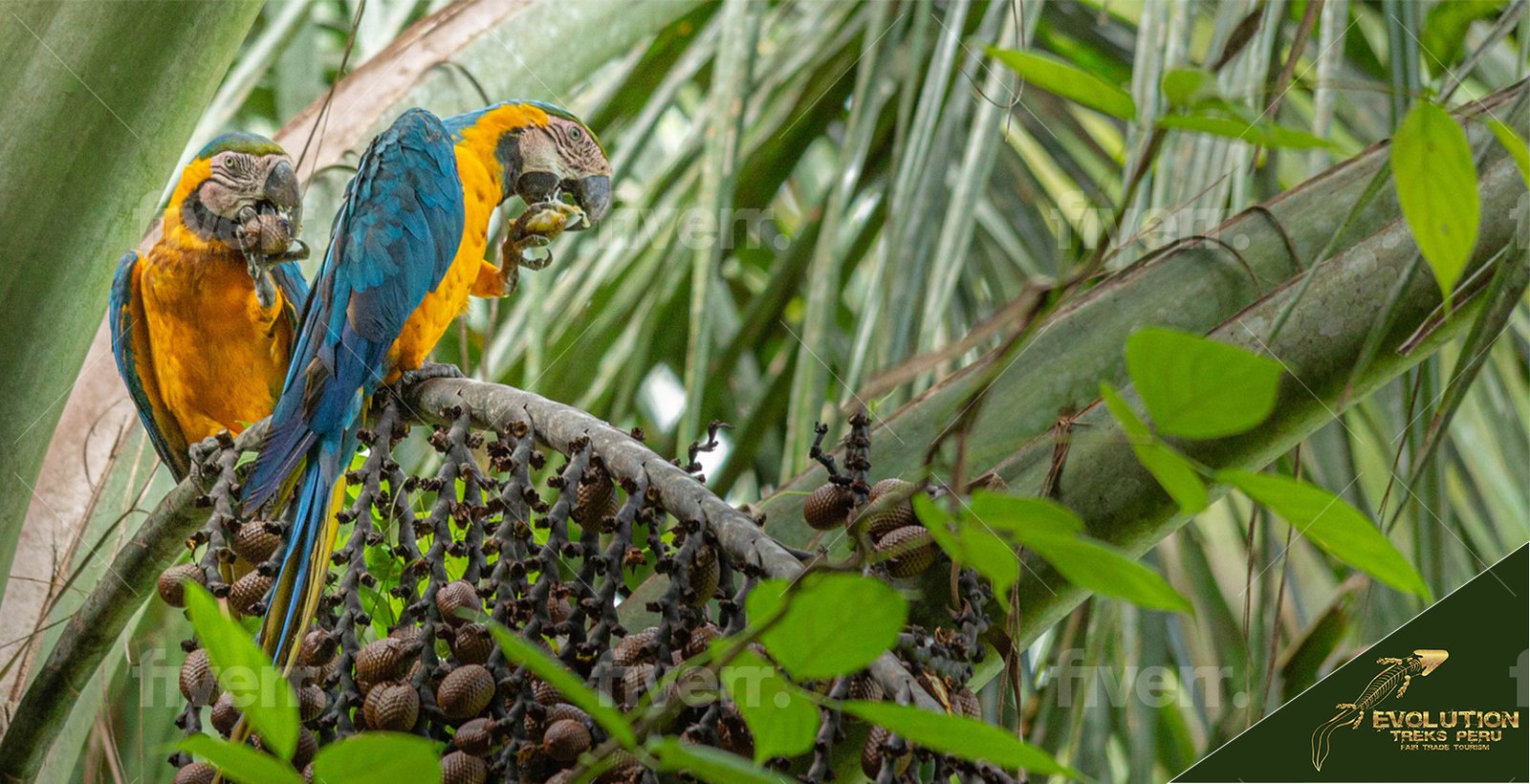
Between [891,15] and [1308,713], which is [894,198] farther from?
[1308,713]

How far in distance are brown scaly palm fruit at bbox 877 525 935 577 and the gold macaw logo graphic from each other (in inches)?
42.2

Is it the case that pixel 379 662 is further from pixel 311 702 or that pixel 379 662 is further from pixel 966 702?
pixel 966 702

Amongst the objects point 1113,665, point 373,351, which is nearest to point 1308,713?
point 1113,665

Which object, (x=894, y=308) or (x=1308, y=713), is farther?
(x=1308, y=713)

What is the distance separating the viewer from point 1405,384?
3.49ft

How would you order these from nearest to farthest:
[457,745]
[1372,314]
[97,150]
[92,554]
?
1. [457,745]
2. [1372,314]
3. [97,150]
4. [92,554]

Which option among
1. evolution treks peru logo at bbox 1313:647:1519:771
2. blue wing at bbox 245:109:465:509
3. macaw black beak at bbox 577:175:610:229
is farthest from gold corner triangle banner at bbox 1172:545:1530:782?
blue wing at bbox 245:109:465:509

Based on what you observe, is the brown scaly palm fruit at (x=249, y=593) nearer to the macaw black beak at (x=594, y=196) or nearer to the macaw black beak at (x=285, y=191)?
the macaw black beak at (x=285, y=191)

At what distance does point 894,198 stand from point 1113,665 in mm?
527

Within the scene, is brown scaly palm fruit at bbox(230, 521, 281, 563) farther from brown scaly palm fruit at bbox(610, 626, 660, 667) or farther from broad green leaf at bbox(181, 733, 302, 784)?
broad green leaf at bbox(181, 733, 302, 784)

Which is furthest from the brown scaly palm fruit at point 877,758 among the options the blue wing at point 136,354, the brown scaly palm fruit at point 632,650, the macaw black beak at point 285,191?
the blue wing at point 136,354

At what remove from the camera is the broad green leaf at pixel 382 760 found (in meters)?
0.28

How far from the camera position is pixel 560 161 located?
1.34m

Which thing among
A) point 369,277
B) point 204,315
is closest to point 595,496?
point 369,277
